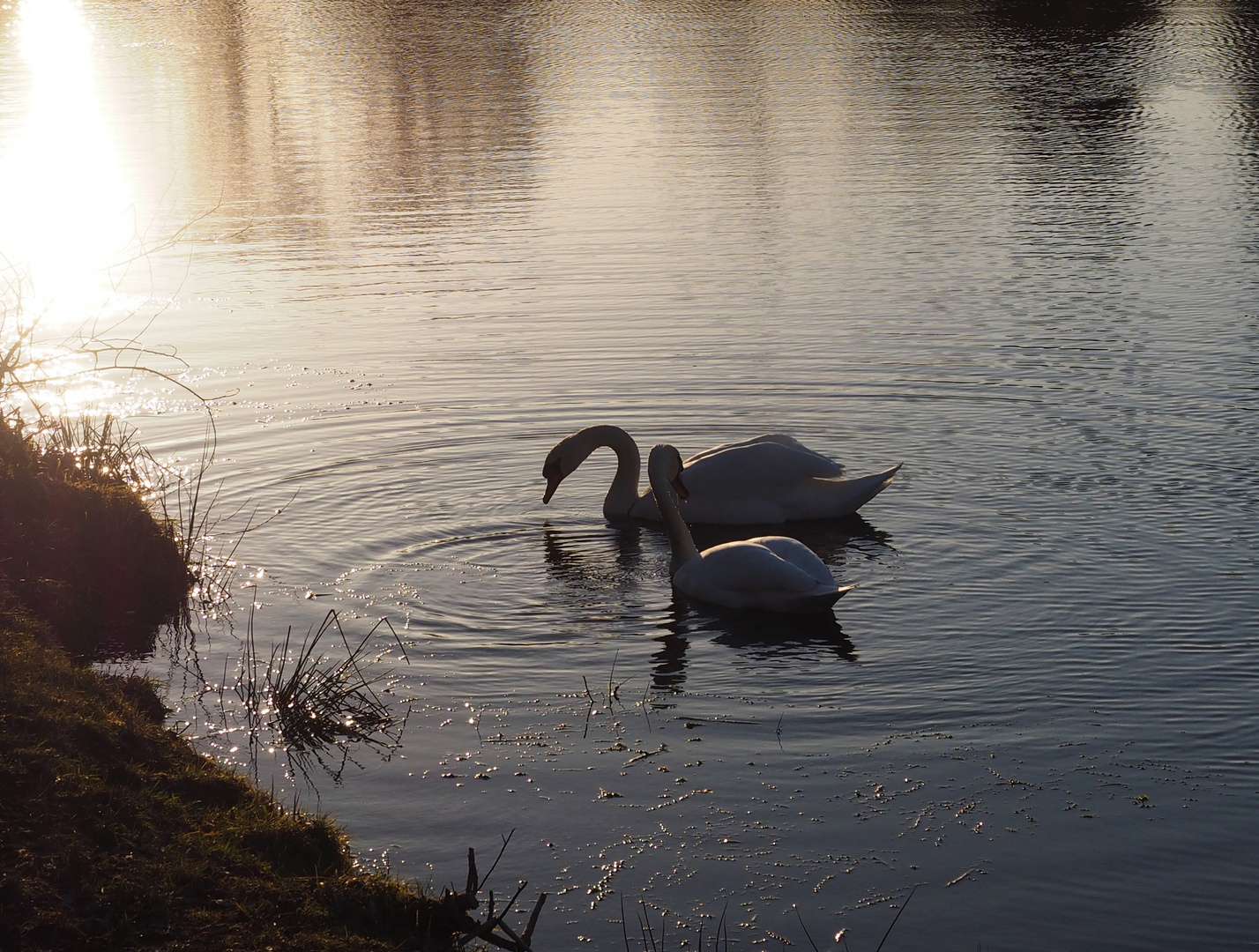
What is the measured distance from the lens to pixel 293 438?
1391 centimetres

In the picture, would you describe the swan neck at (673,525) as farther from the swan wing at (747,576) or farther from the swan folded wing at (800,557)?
the swan folded wing at (800,557)

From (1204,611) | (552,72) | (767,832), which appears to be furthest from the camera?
(552,72)

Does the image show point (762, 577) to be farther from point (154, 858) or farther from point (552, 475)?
point (154, 858)

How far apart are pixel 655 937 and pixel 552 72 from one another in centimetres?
4150

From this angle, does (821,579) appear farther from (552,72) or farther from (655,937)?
(552,72)

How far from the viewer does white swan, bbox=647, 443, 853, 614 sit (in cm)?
955

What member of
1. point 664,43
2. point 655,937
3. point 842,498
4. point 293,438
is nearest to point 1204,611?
point 842,498

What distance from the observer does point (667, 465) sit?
1127cm

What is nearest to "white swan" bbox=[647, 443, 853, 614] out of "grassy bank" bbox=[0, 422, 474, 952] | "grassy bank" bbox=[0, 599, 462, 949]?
"grassy bank" bbox=[0, 422, 474, 952]

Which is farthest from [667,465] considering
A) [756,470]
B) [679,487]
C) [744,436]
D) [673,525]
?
[744,436]

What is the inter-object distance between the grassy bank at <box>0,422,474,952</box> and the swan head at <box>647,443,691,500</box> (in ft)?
14.1

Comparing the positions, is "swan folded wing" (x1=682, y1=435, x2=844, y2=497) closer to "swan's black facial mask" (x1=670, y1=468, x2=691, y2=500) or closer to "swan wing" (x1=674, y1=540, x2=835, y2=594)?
"swan's black facial mask" (x1=670, y1=468, x2=691, y2=500)

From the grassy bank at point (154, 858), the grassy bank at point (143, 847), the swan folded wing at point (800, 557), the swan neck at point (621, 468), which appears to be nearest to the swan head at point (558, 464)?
the swan neck at point (621, 468)

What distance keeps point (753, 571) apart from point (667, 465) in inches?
69.0
